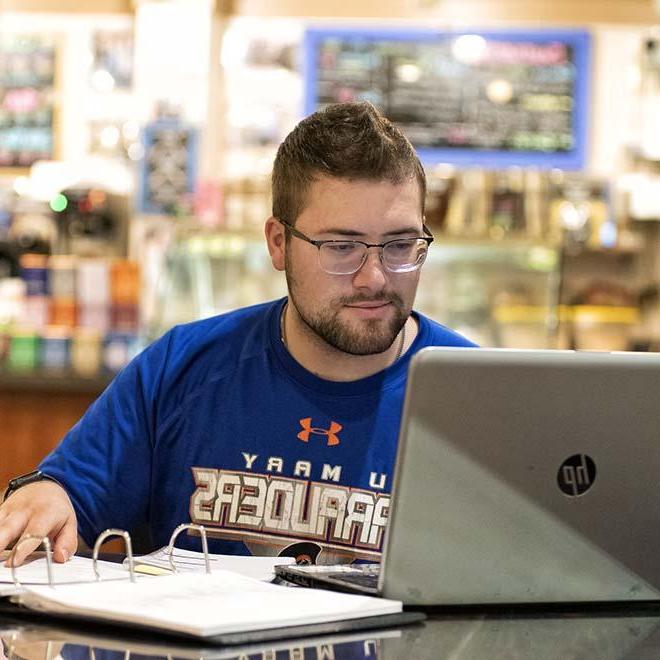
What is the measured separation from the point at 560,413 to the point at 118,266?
14.0 ft

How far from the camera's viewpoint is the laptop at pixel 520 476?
5.03 ft

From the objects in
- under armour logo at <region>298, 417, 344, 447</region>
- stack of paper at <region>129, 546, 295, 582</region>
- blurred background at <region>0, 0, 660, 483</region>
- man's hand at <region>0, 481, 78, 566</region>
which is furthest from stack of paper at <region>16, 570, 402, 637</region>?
blurred background at <region>0, 0, 660, 483</region>

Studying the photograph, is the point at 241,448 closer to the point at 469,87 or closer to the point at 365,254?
the point at 365,254

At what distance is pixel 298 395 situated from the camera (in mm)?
2320

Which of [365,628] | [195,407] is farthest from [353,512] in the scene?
[365,628]

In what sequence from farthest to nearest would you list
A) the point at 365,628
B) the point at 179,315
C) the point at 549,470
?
the point at 179,315, the point at 549,470, the point at 365,628

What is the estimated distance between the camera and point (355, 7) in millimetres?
7902

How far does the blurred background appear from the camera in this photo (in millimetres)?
7117

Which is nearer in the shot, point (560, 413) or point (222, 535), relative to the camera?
point (560, 413)

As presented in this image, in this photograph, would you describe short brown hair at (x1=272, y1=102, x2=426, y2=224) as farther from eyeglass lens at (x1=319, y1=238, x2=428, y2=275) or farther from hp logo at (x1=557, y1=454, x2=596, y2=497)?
hp logo at (x1=557, y1=454, x2=596, y2=497)

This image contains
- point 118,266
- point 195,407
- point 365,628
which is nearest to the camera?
point 365,628

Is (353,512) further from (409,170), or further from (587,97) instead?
(587,97)

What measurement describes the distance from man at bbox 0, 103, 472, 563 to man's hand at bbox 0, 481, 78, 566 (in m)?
0.01

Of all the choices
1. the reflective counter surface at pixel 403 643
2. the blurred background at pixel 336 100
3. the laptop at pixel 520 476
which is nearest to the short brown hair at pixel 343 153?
the laptop at pixel 520 476
